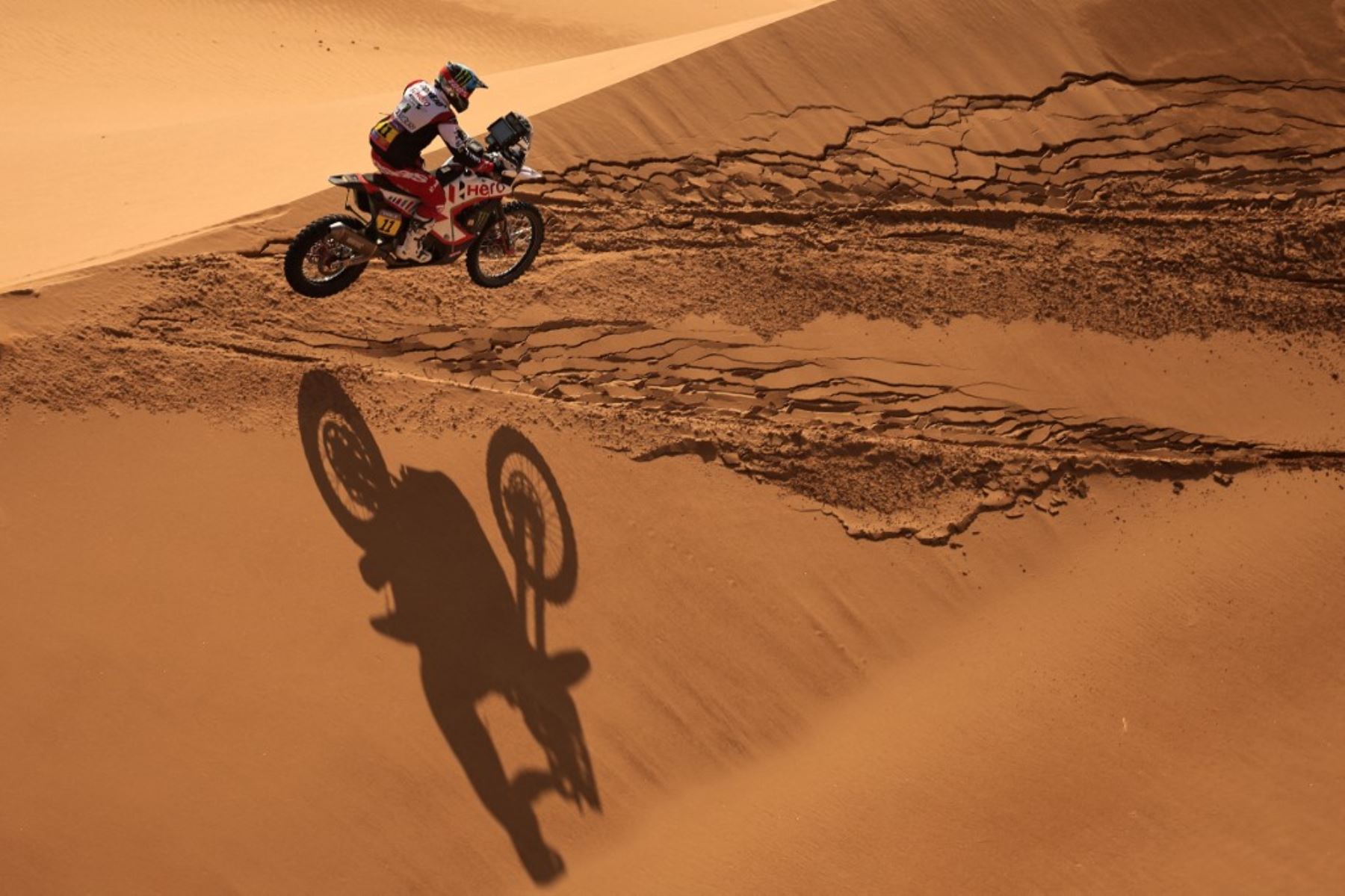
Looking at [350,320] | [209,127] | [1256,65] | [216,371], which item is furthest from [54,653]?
[1256,65]

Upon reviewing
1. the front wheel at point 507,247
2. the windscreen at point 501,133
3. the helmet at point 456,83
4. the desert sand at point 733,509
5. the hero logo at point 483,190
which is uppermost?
the helmet at point 456,83

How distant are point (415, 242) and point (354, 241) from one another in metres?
0.34

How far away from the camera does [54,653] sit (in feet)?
18.9

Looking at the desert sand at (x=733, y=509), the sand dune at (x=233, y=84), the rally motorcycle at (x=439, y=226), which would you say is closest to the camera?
the desert sand at (x=733, y=509)

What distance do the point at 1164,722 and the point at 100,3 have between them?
41.6ft

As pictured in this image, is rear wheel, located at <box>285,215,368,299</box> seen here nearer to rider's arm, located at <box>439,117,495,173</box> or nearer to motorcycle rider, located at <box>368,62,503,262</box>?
motorcycle rider, located at <box>368,62,503,262</box>

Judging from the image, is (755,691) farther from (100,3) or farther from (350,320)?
(100,3)

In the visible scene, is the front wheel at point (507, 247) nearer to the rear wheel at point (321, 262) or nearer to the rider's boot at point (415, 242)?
the rider's boot at point (415, 242)

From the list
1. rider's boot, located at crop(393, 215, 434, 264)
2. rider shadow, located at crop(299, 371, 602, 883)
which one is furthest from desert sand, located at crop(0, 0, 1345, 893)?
rider's boot, located at crop(393, 215, 434, 264)

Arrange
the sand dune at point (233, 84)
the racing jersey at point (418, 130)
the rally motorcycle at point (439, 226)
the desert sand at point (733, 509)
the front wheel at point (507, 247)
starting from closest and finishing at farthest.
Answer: the racing jersey at point (418, 130) < the desert sand at point (733, 509) < the rally motorcycle at point (439, 226) < the front wheel at point (507, 247) < the sand dune at point (233, 84)

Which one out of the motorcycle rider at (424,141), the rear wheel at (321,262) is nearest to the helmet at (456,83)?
the motorcycle rider at (424,141)

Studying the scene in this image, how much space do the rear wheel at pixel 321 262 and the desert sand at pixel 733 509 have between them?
0.80 ft

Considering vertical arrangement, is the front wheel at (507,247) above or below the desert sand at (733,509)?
above

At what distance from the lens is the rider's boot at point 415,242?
20.1 feet
